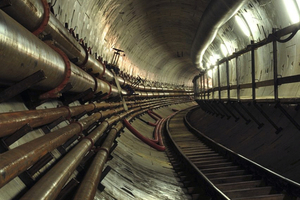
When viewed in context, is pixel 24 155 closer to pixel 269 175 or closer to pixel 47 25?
pixel 47 25

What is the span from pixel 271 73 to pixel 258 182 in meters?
4.83

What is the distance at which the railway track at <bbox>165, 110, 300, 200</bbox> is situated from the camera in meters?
4.64

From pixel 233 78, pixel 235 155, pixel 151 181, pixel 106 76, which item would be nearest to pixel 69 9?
pixel 106 76

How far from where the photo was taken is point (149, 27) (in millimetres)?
14820

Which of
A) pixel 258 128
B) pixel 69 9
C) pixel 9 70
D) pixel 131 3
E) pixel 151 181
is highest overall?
pixel 131 3

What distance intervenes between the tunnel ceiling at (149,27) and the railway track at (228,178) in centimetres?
507

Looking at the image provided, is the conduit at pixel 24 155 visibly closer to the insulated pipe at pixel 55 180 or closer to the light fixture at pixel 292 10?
the insulated pipe at pixel 55 180

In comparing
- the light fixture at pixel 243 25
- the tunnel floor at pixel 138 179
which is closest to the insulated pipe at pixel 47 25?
the tunnel floor at pixel 138 179

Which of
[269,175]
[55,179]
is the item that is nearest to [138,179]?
[269,175]

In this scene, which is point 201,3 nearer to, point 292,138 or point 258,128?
point 258,128

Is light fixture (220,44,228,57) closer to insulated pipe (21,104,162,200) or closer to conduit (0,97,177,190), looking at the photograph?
insulated pipe (21,104,162,200)

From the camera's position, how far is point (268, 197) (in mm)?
4520

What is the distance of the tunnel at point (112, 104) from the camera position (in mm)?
2396

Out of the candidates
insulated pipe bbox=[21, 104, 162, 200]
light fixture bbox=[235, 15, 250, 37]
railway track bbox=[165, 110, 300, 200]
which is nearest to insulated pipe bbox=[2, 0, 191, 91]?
insulated pipe bbox=[21, 104, 162, 200]
